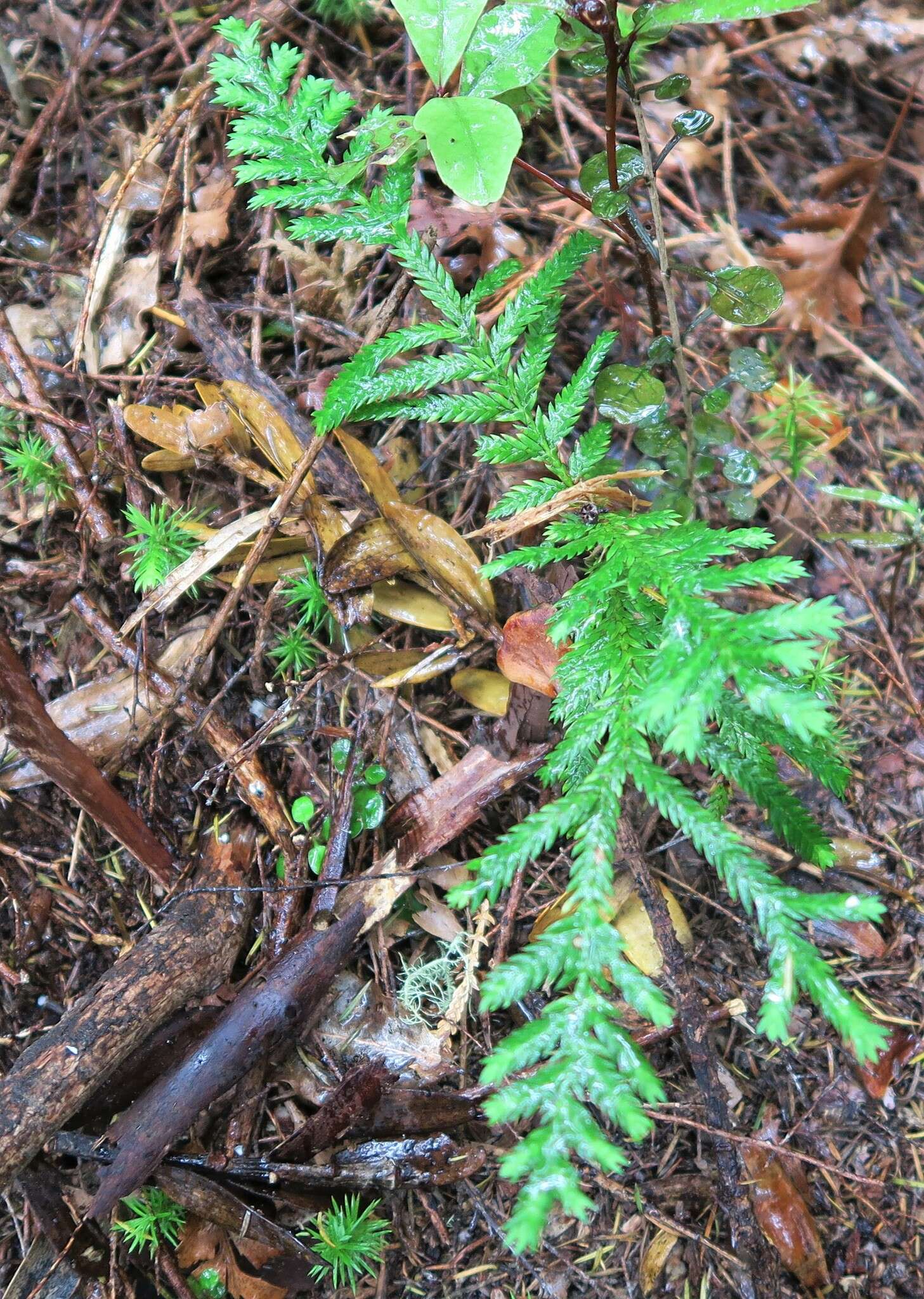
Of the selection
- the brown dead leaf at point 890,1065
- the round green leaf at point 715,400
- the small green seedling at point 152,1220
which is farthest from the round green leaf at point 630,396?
the small green seedling at point 152,1220

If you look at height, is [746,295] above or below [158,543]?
below

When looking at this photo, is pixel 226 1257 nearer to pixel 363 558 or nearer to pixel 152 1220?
pixel 152 1220

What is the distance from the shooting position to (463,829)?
2.40 meters

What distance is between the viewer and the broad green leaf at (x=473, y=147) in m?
1.69

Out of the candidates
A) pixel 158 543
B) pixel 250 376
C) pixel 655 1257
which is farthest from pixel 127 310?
pixel 655 1257

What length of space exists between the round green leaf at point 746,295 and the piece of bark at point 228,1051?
1937 millimetres

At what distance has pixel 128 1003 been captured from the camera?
88.8 inches

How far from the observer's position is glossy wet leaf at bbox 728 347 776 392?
2348 millimetres

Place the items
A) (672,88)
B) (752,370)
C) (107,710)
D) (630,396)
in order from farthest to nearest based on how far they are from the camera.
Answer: (107,710)
(752,370)
(630,396)
(672,88)

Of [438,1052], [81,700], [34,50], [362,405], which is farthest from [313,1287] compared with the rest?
[34,50]

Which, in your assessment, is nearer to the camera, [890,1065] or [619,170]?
[619,170]

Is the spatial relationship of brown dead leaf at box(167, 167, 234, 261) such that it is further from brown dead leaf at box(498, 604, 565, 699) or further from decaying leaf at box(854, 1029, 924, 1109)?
decaying leaf at box(854, 1029, 924, 1109)

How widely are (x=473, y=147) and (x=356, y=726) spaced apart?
61.1 inches

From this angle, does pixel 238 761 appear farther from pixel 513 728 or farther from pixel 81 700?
pixel 513 728
